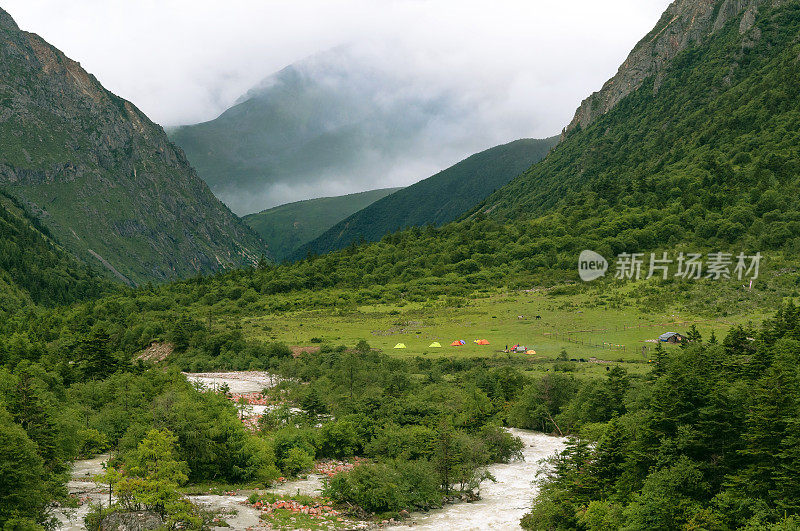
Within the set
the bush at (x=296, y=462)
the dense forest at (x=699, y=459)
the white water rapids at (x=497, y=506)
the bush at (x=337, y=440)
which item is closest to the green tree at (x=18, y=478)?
the white water rapids at (x=497, y=506)

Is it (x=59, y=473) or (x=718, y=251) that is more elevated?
(x=718, y=251)

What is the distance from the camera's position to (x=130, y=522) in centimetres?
3572

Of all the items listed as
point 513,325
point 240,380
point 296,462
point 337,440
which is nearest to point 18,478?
point 296,462

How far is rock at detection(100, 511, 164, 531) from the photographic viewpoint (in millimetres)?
35438

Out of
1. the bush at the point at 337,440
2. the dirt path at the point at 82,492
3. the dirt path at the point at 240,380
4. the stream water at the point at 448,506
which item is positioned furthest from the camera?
the dirt path at the point at 240,380

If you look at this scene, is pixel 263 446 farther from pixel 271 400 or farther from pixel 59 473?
pixel 271 400

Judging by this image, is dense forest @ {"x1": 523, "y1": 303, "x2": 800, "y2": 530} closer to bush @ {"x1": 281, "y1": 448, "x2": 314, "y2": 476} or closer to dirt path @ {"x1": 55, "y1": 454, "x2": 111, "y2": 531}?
bush @ {"x1": 281, "y1": 448, "x2": 314, "y2": 476}

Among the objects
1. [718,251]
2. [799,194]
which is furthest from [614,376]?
[799,194]

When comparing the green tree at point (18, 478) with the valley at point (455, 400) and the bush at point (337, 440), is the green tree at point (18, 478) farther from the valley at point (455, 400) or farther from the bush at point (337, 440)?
the bush at point (337, 440)

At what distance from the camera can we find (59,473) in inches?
1578

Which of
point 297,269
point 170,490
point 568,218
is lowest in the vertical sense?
point 170,490

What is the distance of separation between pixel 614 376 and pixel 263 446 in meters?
28.5

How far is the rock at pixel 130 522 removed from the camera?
116 feet

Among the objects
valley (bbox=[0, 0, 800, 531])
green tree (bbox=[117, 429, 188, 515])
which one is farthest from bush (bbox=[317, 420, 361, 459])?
green tree (bbox=[117, 429, 188, 515])
